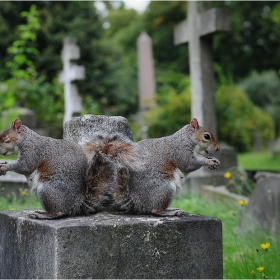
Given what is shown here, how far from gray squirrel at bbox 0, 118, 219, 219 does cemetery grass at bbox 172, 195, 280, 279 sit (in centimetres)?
84

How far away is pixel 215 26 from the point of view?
7.33 metres

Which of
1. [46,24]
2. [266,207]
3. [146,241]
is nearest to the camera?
[146,241]

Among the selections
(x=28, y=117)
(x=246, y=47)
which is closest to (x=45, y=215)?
(x=28, y=117)

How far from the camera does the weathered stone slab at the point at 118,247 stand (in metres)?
2.41

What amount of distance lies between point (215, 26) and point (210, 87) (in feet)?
2.77

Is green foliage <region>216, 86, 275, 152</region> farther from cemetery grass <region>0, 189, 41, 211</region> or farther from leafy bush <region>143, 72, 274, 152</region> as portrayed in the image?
cemetery grass <region>0, 189, 41, 211</region>

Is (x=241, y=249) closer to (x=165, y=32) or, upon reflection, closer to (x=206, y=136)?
(x=206, y=136)

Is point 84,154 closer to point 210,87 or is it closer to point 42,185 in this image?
point 42,185

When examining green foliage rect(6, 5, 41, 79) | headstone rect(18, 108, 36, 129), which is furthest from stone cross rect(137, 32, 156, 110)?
green foliage rect(6, 5, 41, 79)

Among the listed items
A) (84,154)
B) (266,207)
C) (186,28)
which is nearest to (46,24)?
(186,28)

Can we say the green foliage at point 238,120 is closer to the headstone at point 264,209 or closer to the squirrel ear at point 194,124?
the headstone at point 264,209

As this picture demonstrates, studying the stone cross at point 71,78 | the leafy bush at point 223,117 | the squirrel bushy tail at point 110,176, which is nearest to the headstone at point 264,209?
the squirrel bushy tail at point 110,176

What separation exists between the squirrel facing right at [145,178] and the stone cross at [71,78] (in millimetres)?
7879

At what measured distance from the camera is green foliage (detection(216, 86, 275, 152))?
12742 millimetres
